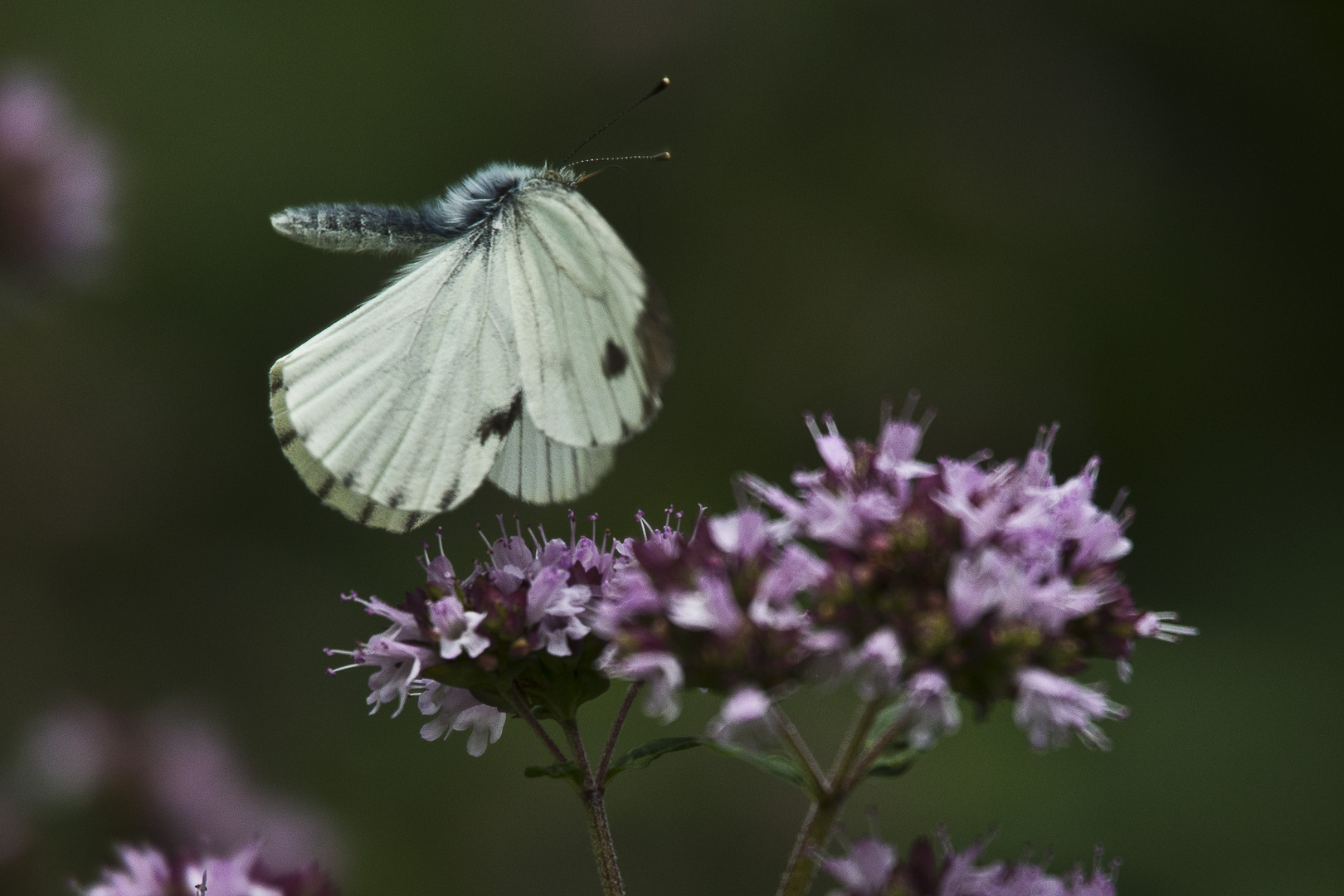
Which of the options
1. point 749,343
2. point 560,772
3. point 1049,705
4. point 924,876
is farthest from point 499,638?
point 749,343

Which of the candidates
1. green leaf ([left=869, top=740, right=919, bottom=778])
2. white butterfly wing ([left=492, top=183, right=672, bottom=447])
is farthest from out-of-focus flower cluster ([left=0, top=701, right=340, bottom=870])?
green leaf ([left=869, top=740, right=919, bottom=778])

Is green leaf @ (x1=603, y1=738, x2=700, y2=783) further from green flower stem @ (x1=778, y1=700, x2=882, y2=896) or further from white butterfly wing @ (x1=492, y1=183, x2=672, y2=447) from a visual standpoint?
white butterfly wing @ (x1=492, y1=183, x2=672, y2=447)

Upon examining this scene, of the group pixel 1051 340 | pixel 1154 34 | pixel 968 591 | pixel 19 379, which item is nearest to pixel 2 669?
pixel 19 379

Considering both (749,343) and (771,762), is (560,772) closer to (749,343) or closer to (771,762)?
(771,762)

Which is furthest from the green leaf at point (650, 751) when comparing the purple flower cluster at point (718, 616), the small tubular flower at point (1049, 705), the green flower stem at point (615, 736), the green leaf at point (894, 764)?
the small tubular flower at point (1049, 705)

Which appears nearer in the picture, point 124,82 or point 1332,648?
point 1332,648

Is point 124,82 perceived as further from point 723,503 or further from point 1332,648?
point 1332,648

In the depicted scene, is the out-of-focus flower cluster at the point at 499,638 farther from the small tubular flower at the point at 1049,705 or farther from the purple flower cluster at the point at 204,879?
the small tubular flower at the point at 1049,705
